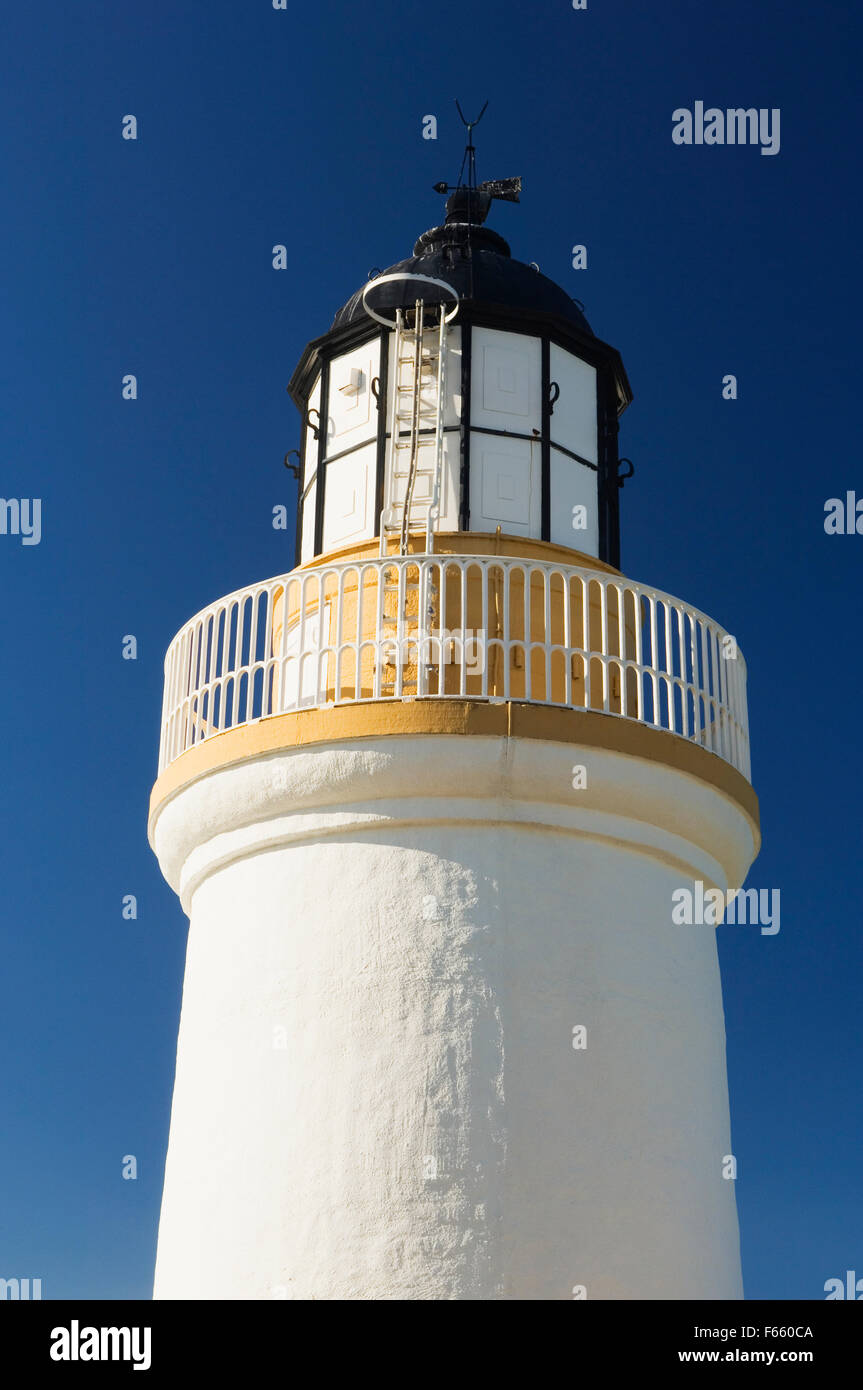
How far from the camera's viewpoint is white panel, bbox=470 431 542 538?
40.1 ft

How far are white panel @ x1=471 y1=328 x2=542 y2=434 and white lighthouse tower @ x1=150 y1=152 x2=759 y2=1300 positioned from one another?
38 mm

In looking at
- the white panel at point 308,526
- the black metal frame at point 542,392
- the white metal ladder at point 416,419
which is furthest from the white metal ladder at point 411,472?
the white panel at point 308,526

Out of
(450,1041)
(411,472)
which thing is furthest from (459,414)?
(450,1041)

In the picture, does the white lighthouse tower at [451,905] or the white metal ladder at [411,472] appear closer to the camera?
the white lighthouse tower at [451,905]

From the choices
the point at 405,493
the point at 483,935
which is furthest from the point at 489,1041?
the point at 405,493

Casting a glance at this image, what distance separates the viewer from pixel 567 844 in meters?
10.9

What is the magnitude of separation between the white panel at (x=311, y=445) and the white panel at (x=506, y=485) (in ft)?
4.47

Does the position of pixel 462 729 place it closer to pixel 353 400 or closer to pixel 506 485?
pixel 506 485

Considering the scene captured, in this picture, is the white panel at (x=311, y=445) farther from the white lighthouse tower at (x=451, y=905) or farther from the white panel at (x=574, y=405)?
the white panel at (x=574, y=405)

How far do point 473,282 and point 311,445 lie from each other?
5.53 ft

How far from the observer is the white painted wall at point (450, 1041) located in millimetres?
9945

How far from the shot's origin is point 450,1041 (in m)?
10.2
